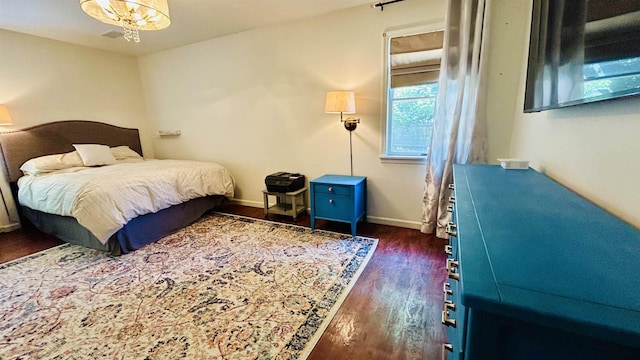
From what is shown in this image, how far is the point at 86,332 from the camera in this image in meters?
1.64

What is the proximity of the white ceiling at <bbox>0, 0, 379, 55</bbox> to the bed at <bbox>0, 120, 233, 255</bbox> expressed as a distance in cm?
121

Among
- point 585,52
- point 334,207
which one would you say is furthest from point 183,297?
point 585,52

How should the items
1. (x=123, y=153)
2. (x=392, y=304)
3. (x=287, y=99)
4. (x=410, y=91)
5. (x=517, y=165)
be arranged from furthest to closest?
(x=123, y=153), (x=287, y=99), (x=410, y=91), (x=392, y=304), (x=517, y=165)

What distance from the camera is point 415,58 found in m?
2.78

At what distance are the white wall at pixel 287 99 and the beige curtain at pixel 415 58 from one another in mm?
139

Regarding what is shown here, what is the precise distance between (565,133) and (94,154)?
494cm

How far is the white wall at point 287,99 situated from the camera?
2963 mm

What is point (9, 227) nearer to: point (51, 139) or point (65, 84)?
point (51, 139)

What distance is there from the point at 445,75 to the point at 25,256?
4466mm

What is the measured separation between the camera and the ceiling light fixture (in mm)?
1859

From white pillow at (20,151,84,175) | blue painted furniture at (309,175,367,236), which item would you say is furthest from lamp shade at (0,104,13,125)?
blue painted furniture at (309,175,367,236)

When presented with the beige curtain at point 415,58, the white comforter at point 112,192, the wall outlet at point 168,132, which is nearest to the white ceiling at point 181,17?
the beige curtain at point 415,58

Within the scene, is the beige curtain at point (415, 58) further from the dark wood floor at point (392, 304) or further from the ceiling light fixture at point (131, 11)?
the ceiling light fixture at point (131, 11)

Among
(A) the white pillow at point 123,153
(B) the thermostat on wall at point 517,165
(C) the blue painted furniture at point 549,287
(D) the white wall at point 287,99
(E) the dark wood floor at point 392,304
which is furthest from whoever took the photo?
(A) the white pillow at point 123,153
